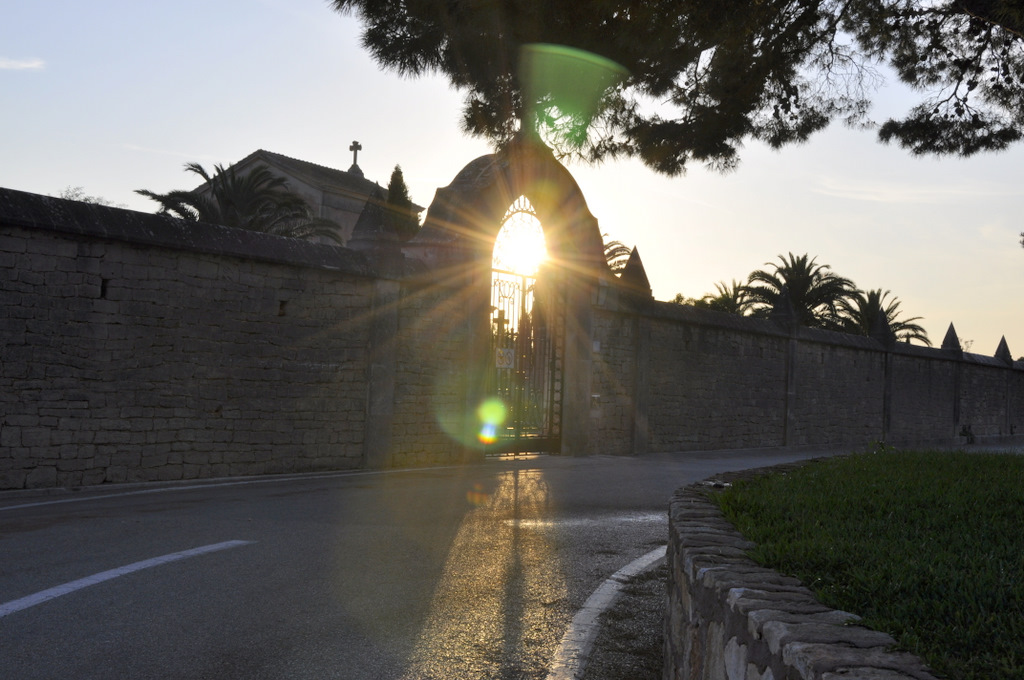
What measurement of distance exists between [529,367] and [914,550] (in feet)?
42.9

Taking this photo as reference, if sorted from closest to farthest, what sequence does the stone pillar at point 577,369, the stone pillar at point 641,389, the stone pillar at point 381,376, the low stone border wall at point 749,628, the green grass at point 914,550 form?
1. the low stone border wall at point 749,628
2. the green grass at point 914,550
3. the stone pillar at point 381,376
4. the stone pillar at point 577,369
5. the stone pillar at point 641,389

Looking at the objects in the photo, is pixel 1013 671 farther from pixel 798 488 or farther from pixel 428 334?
pixel 428 334

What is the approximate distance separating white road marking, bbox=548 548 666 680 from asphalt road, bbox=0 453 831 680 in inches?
2.7

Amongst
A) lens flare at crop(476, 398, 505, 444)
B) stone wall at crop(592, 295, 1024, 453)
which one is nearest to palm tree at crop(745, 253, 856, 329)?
stone wall at crop(592, 295, 1024, 453)

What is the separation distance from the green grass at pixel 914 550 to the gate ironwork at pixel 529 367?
9.43m

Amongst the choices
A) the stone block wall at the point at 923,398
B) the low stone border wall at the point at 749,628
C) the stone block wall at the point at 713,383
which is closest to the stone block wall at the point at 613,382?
the stone block wall at the point at 713,383

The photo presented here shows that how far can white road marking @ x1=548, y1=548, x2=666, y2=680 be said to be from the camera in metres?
4.26

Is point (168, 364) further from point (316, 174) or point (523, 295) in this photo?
point (316, 174)

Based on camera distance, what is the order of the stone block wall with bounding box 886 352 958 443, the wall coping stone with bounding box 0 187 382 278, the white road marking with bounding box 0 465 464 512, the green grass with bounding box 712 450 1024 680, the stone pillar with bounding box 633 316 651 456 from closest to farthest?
1. the green grass with bounding box 712 450 1024 680
2. the white road marking with bounding box 0 465 464 512
3. the wall coping stone with bounding box 0 187 382 278
4. the stone pillar with bounding box 633 316 651 456
5. the stone block wall with bounding box 886 352 958 443

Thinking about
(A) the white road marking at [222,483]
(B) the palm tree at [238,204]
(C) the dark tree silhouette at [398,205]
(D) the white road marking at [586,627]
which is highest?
(B) the palm tree at [238,204]

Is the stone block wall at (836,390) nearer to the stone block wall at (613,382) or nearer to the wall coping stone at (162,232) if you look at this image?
the stone block wall at (613,382)

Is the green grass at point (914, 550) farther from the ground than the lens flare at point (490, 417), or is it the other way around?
the lens flare at point (490, 417)

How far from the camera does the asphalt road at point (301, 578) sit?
4.18m

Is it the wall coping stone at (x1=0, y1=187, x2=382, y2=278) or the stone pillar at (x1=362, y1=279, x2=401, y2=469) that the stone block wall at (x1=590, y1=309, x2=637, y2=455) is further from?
the wall coping stone at (x1=0, y1=187, x2=382, y2=278)
